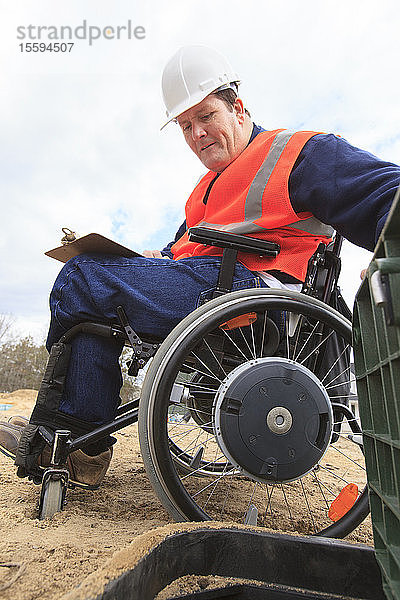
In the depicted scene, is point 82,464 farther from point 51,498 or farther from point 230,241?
point 230,241

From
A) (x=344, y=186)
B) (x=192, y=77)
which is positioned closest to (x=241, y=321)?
(x=344, y=186)

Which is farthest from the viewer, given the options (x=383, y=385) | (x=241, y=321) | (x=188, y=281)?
(x=188, y=281)

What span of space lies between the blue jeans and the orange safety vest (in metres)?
0.15

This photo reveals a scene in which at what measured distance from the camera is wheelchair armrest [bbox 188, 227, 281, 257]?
5.49 ft

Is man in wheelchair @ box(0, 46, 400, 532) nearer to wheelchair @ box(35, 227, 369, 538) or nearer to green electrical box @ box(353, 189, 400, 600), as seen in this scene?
wheelchair @ box(35, 227, 369, 538)

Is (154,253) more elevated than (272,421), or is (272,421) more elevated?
(154,253)

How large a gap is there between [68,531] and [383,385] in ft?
3.46

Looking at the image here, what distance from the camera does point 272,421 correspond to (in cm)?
145

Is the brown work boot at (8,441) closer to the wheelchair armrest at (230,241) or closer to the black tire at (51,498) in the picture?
the black tire at (51,498)

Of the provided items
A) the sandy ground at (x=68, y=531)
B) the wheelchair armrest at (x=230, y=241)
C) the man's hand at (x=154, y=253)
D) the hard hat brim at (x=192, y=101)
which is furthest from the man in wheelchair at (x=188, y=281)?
the man's hand at (x=154, y=253)

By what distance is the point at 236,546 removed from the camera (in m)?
1.08

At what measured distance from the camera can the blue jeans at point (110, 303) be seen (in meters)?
1.71

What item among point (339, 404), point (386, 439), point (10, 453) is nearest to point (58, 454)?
point (10, 453)

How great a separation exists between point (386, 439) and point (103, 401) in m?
1.18
